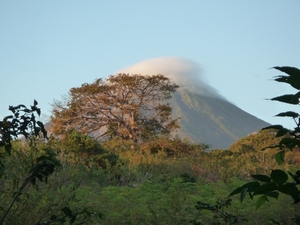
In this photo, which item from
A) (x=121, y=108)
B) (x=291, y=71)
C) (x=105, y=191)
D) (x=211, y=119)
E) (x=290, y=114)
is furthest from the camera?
(x=211, y=119)

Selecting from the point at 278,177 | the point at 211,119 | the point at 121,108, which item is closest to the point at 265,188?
the point at 278,177

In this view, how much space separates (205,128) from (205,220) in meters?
67.6

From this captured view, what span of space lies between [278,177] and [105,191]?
19.2ft

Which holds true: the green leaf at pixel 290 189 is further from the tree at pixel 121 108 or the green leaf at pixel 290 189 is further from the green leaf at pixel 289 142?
the tree at pixel 121 108

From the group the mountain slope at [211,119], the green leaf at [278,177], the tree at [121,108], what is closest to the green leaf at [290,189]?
the green leaf at [278,177]

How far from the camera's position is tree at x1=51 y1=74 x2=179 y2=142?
85.7 ft

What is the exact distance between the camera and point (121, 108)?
87.5 ft

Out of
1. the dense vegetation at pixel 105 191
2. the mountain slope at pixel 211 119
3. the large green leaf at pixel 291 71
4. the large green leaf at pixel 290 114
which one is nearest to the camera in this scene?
the large green leaf at pixel 291 71

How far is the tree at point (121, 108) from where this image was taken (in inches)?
1028

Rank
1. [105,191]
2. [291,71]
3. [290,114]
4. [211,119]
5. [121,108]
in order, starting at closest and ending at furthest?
[291,71] → [290,114] → [105,191] → [121,108] → [211,119]

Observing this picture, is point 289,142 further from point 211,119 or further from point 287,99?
point 211,119

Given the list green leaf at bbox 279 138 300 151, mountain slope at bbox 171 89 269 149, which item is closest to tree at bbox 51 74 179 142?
green leaf at bbox 279 138 300 151

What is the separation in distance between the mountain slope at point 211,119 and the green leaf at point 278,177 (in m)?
64.8

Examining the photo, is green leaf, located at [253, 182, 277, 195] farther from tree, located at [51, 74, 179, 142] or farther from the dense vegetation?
tree, located at [51, 74, 179, 142]
